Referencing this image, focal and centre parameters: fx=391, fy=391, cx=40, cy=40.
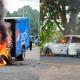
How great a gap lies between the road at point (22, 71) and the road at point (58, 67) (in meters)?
0.09

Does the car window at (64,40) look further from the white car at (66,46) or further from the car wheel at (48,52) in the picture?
the car wheel at (48,52)

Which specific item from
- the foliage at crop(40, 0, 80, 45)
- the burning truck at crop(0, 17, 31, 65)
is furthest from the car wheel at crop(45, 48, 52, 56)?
the burning truck at crop(0, 17, 31, 65)

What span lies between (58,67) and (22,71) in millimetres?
431

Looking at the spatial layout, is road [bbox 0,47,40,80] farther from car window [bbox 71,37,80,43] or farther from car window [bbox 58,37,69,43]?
car window [bbox 71,37,80,43]

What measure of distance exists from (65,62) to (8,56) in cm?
68

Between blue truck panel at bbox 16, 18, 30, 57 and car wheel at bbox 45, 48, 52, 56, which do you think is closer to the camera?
blue truck panel at bbox 16, 18, 30, 57

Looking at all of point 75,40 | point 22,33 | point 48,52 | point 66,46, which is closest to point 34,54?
point 48,52

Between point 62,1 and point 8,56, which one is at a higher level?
point 62,1

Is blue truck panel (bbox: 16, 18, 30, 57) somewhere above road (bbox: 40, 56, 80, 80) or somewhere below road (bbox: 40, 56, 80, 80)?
above

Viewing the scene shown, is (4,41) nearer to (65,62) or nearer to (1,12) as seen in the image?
(1,12)

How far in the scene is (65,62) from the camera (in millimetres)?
4637

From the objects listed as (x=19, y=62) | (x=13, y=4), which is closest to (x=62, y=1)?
(x=13, y=4)

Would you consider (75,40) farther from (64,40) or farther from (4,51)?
(4,51)

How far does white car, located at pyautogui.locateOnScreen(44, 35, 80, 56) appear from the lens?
4.57 m
